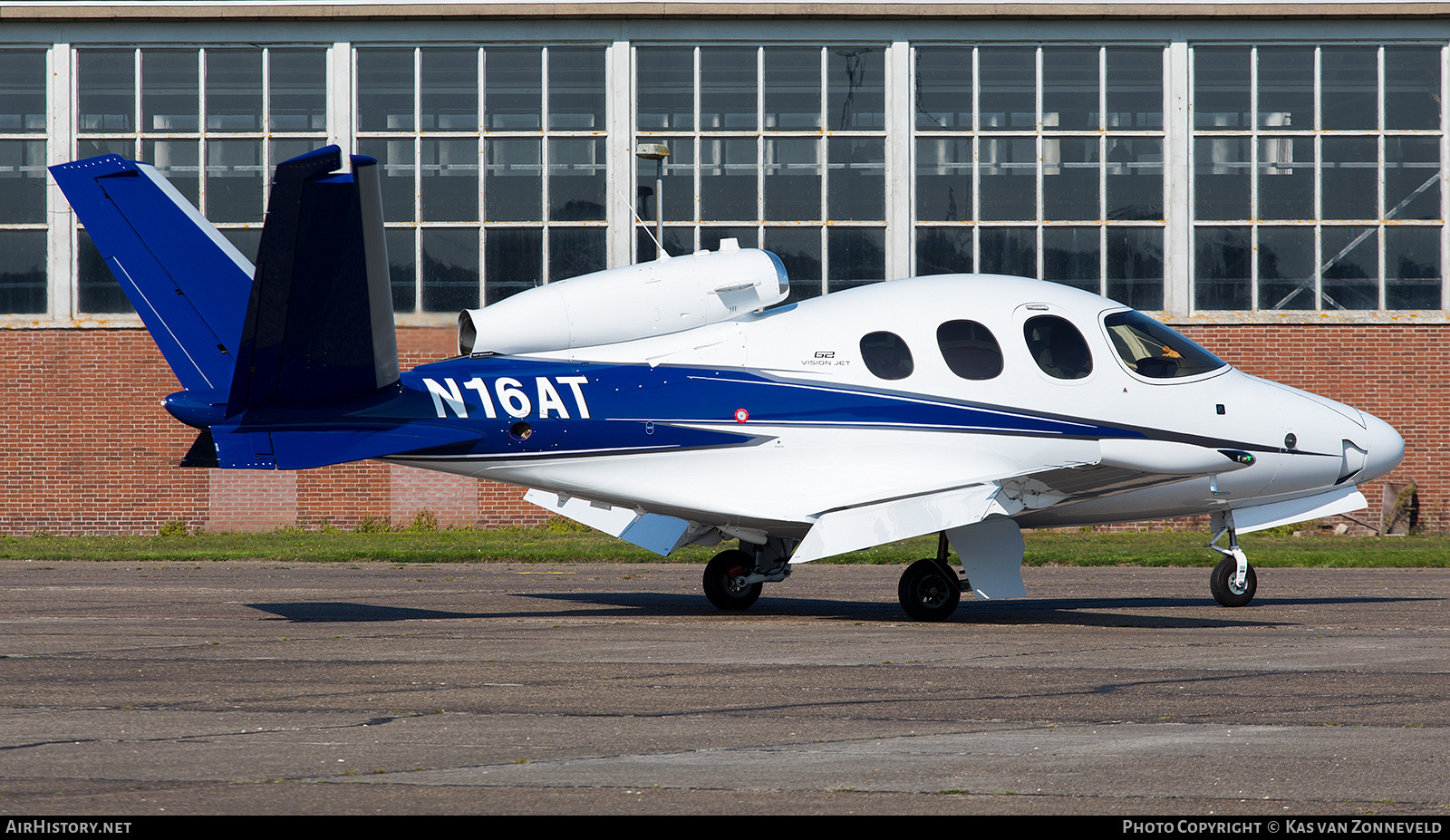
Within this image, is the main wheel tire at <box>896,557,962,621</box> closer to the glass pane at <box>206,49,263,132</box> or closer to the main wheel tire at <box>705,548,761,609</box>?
the main wheel tire at <box>705,548,761,609</box>

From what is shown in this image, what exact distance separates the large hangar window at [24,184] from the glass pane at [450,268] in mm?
8521

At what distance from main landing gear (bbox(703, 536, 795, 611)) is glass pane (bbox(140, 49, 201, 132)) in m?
20.5

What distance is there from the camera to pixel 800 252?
29453 millimetres

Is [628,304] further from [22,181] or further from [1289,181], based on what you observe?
[22,181]

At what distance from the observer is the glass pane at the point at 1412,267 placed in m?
29.6

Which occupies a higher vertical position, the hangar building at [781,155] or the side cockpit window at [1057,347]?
the hangar building at [781,155]

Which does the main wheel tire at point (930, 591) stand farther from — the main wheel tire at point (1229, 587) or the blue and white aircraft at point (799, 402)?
the main wheel tire at point (1229, 587)

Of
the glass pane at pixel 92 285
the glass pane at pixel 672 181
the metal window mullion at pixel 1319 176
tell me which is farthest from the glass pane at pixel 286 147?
the metal window mullion at pixel 1319 176

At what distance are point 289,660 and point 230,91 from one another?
74.0ft

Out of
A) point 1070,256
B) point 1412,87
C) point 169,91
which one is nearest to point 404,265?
point 169,91

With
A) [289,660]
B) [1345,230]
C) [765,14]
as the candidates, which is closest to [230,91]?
[765,14]

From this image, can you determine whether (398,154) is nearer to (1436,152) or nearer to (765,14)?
(765,14)

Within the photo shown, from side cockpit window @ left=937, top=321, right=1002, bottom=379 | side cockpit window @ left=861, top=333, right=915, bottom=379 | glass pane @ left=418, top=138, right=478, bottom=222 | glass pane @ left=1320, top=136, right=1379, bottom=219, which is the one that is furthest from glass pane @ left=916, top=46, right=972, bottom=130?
side cockpit window @ left=861, top=333, right=915, bottom=379

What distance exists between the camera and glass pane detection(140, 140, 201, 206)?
96.5ft
